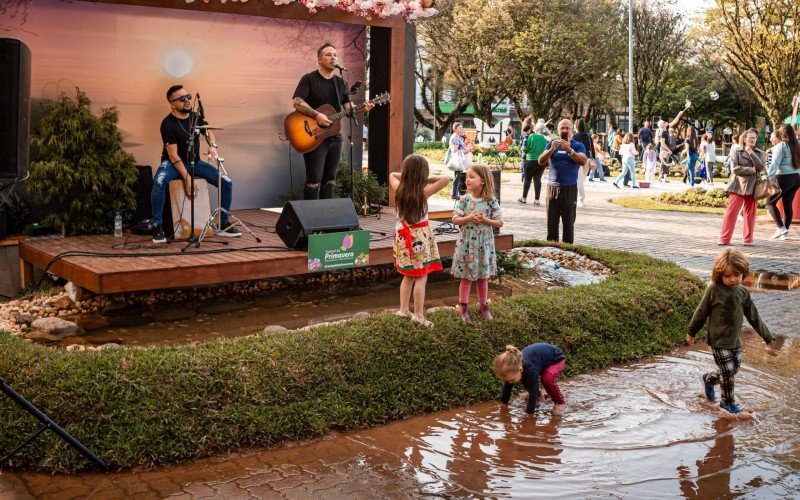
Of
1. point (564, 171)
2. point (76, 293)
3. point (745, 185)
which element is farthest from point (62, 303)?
point (745, 185)

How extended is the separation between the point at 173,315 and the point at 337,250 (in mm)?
1710

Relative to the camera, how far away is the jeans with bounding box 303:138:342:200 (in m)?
11.5

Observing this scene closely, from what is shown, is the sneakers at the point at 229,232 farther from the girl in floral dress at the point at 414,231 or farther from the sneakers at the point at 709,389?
the sneakers at the point at 709,389

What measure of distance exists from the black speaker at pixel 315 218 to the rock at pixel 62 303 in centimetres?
223

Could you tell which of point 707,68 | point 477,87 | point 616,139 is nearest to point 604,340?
point 616,139

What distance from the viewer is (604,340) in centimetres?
785

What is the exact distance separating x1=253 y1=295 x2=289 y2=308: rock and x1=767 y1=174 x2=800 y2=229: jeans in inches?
341

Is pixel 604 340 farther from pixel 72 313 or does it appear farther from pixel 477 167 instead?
pixel 72 313

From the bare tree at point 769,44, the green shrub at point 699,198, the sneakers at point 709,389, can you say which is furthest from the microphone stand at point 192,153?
the bare tree at point 769,44

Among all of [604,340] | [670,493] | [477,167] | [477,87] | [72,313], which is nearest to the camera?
[670,493]

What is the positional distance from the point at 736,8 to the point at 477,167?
23.2 metres

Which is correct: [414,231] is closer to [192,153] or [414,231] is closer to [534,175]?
[192,153]

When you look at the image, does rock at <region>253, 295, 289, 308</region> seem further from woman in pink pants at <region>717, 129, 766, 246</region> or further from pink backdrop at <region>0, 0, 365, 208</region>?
woman in pink pants at <region>717, 129, 766, 246</region>

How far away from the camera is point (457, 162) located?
19.4 meters
